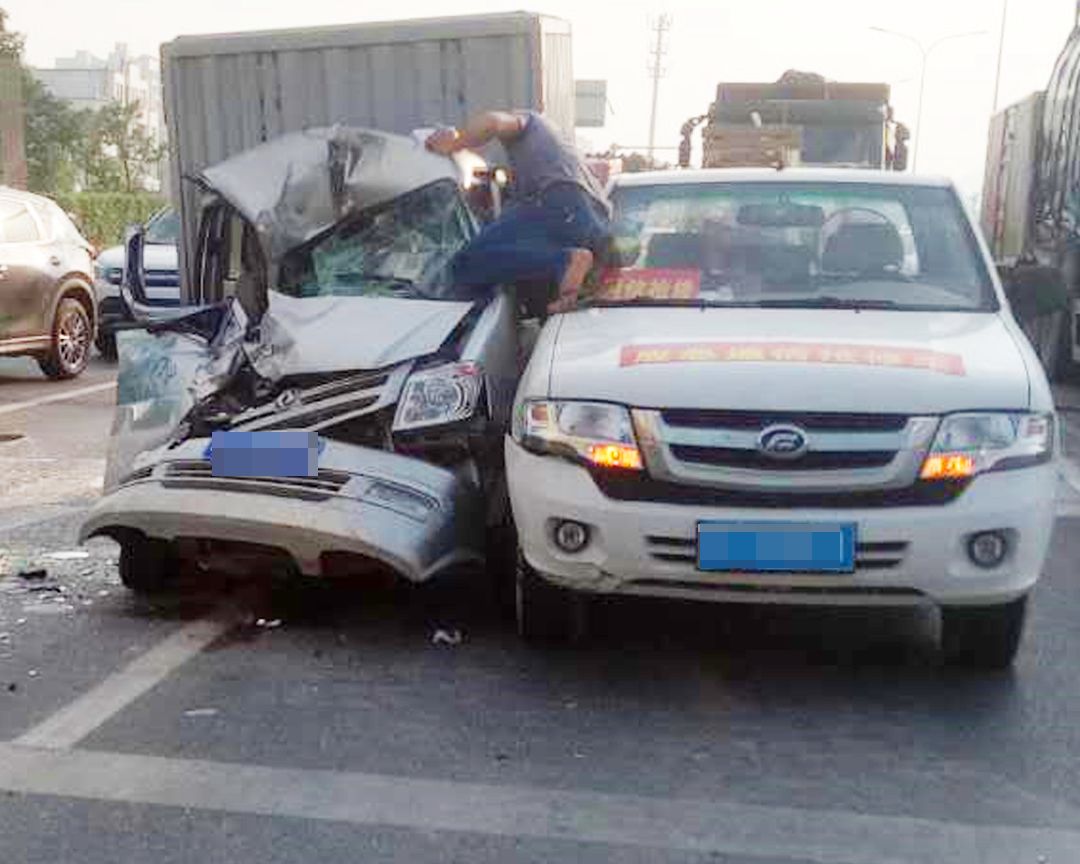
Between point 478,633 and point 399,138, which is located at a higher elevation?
point 399,138

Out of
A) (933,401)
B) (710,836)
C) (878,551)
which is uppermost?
(933,401)

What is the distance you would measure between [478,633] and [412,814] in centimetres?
169

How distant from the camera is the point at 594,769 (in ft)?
13.4

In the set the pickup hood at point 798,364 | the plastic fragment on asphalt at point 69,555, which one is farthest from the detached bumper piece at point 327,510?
the plastic fragment on asphalt at point 69,555

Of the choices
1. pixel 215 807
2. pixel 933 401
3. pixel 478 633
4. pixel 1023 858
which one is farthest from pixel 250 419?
pixel 1023 858

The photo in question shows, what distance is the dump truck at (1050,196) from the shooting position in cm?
1328

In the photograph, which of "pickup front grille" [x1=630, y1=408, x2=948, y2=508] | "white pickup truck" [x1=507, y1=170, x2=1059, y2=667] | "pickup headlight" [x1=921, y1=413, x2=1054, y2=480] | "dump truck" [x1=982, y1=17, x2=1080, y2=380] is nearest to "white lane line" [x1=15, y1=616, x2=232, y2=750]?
"white pickup truck" [x1=507, y1=170, x2=1059, y2=667]

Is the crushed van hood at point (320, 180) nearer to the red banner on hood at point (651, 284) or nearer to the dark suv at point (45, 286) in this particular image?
the red banner on hood at point (651, 284)

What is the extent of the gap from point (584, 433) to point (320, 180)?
261 centimetres

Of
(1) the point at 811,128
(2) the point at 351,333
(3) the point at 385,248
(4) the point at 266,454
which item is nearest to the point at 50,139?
(1) the point at 811,128

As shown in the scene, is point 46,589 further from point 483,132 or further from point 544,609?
point 483,132

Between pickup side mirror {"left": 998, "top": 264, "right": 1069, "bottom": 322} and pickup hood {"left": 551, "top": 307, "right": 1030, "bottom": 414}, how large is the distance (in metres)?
0.68

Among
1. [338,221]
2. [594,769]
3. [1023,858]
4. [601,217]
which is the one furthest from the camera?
[338,221]

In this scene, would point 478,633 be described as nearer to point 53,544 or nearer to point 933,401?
point 933,401
